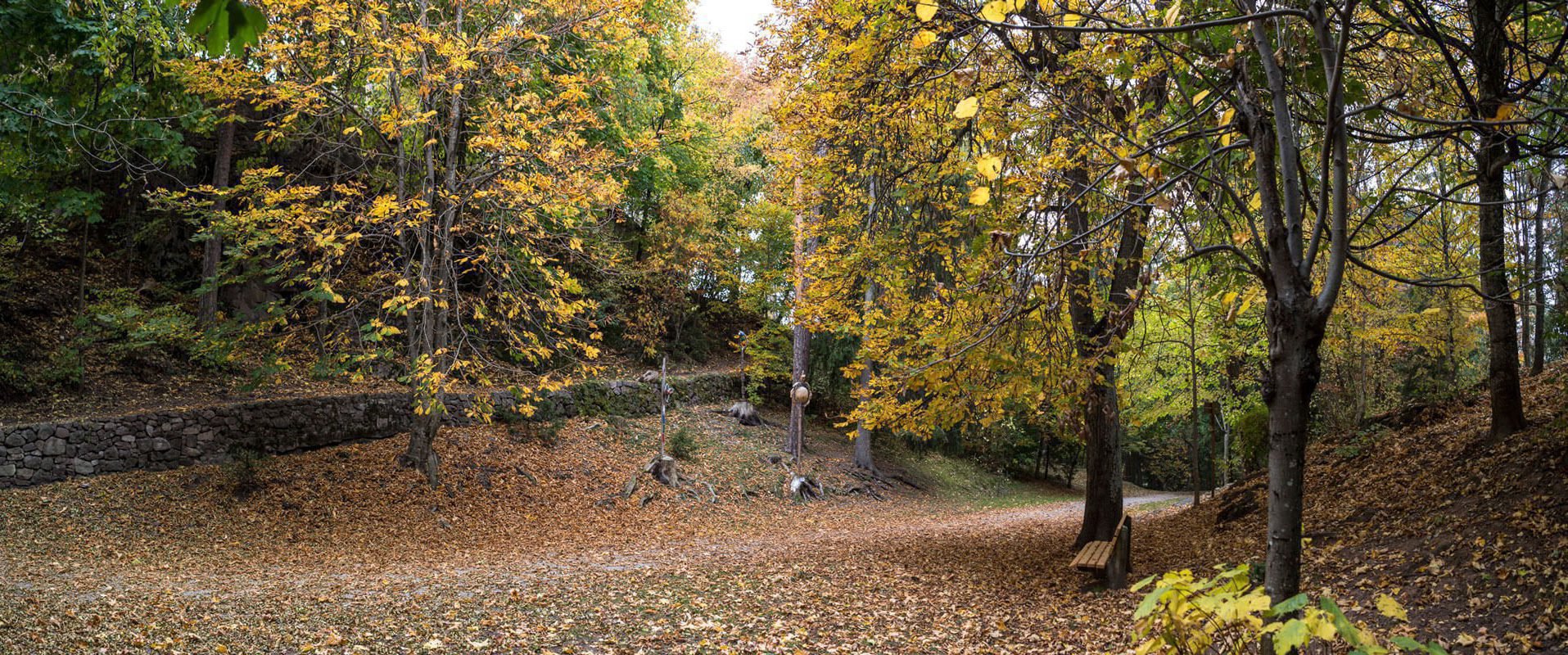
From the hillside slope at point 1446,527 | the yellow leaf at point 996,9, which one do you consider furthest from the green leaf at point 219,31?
the hillside slope at point 1446,527

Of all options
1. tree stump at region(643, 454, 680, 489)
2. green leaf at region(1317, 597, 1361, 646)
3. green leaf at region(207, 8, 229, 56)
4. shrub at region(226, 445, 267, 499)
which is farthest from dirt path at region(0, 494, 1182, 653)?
tree stump at region(643, 454, 680, 489)

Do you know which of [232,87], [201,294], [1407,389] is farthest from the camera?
[1407,389]

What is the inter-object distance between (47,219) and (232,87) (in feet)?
→ 19.8

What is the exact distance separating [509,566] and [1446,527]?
8.06 meters

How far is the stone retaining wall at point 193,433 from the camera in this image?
9922 millimetres

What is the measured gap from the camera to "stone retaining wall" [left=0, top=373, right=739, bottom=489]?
9922mm

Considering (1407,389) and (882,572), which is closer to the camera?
(882,572)

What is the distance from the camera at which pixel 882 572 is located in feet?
27.1

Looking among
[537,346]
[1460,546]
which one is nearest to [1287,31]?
[1460,546]

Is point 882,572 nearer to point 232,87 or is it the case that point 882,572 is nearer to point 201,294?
point 232,87

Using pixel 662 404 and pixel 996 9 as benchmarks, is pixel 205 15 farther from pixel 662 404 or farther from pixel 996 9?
pixel 662 404

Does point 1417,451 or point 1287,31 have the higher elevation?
point 1287,31

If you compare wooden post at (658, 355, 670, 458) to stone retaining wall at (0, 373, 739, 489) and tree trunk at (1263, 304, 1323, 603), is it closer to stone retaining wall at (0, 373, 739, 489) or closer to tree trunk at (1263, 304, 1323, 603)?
stone retaining wall at (0, 373, 739, 489)

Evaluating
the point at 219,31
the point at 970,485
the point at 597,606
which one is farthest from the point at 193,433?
the point at 970,485
